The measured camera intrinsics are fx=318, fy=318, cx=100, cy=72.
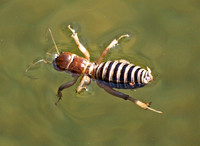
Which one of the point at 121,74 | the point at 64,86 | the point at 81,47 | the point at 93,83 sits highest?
the point at 81,47

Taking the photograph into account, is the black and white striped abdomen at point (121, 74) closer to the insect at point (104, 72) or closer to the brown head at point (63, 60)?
the insect at point (104, 72)

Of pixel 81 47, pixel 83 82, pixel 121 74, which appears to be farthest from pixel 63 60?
pixel 121 74

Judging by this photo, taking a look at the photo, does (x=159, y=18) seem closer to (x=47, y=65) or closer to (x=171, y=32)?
(x=171, y=32)

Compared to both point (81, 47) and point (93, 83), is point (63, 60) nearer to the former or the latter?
point (81, 47)

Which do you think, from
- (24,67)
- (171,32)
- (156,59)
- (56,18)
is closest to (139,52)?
(156,59)

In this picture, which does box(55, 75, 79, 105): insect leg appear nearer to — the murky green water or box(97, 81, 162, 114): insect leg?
the murky green water

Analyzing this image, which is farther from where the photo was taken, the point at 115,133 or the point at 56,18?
the point at 56,18
